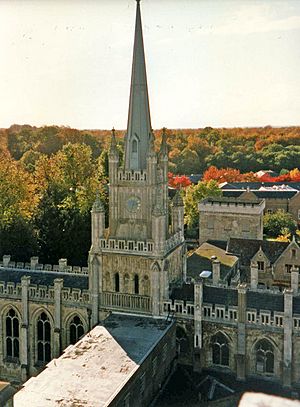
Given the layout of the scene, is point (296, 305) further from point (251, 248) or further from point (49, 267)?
point (251, 248)

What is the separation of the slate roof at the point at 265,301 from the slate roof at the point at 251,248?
21311 millimetres

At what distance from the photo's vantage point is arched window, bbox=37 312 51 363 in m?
34.1

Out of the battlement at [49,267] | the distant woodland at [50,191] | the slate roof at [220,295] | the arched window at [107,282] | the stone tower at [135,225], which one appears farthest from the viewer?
the distant woodland at [50,191]

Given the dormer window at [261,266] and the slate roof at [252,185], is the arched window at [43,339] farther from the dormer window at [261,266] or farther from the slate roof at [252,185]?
the slate roof at [252,185]

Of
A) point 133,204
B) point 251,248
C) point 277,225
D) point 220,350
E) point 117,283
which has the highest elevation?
point 133,204

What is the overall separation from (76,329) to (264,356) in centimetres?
1170

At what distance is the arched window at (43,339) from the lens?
3412cm

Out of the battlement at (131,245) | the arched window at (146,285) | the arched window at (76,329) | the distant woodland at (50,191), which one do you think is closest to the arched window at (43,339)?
the arched window at (76,329)

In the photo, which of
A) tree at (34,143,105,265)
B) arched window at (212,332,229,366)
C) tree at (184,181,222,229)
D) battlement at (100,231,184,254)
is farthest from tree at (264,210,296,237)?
arched window at (212,332,229,366)

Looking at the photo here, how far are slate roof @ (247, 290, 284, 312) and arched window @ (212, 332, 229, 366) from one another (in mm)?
2396

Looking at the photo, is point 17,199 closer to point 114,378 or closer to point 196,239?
point 196,239

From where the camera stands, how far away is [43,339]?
3419 cm

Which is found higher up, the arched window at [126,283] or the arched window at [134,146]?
the arched window at [134,146]

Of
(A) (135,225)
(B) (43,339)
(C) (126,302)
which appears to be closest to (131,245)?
(A) (135,225)
